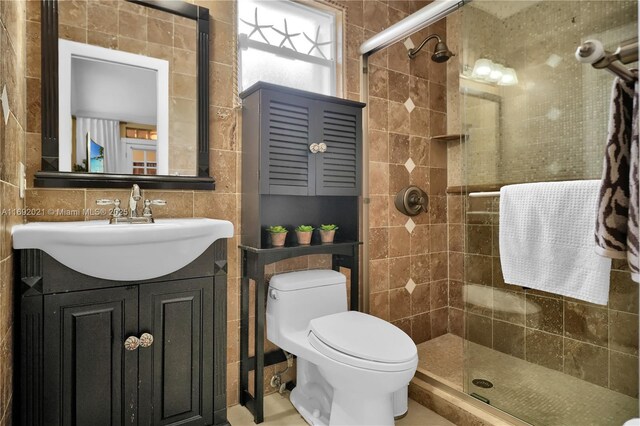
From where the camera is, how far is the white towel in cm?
135

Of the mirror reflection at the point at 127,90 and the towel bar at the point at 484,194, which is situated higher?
the mirror reflection at the point at 127,90

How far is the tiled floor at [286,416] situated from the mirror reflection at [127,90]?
1175 millimetres

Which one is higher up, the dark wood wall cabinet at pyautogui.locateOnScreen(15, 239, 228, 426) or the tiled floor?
the dark wood wall cabinet at pyautogui.locateOnScreen(15, 239, 228, 426)

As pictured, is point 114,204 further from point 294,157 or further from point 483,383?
point 483,383

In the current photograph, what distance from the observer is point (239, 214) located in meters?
1.86

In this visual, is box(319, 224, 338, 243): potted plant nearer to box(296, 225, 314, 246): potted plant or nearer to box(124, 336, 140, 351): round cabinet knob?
box(296, 225, 314, 246): potted plant

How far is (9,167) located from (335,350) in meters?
1.23

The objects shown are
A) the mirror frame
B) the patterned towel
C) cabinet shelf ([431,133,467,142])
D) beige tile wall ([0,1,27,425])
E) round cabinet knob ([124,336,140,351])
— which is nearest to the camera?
the patterned towel

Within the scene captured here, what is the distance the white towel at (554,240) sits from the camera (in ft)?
4.42

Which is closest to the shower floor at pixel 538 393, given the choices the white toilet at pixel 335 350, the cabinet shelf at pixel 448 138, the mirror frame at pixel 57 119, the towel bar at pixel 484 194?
the white toilet at pixel 335 350

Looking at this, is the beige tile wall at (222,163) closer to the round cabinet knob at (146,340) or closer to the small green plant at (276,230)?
the small green plant at (276,230)

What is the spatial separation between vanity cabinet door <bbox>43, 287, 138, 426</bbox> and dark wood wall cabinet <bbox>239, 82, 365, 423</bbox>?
0.55m

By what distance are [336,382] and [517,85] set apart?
173cm

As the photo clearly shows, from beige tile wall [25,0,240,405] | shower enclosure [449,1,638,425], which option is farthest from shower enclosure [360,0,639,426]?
beige tile wall [25,0,240,405]
